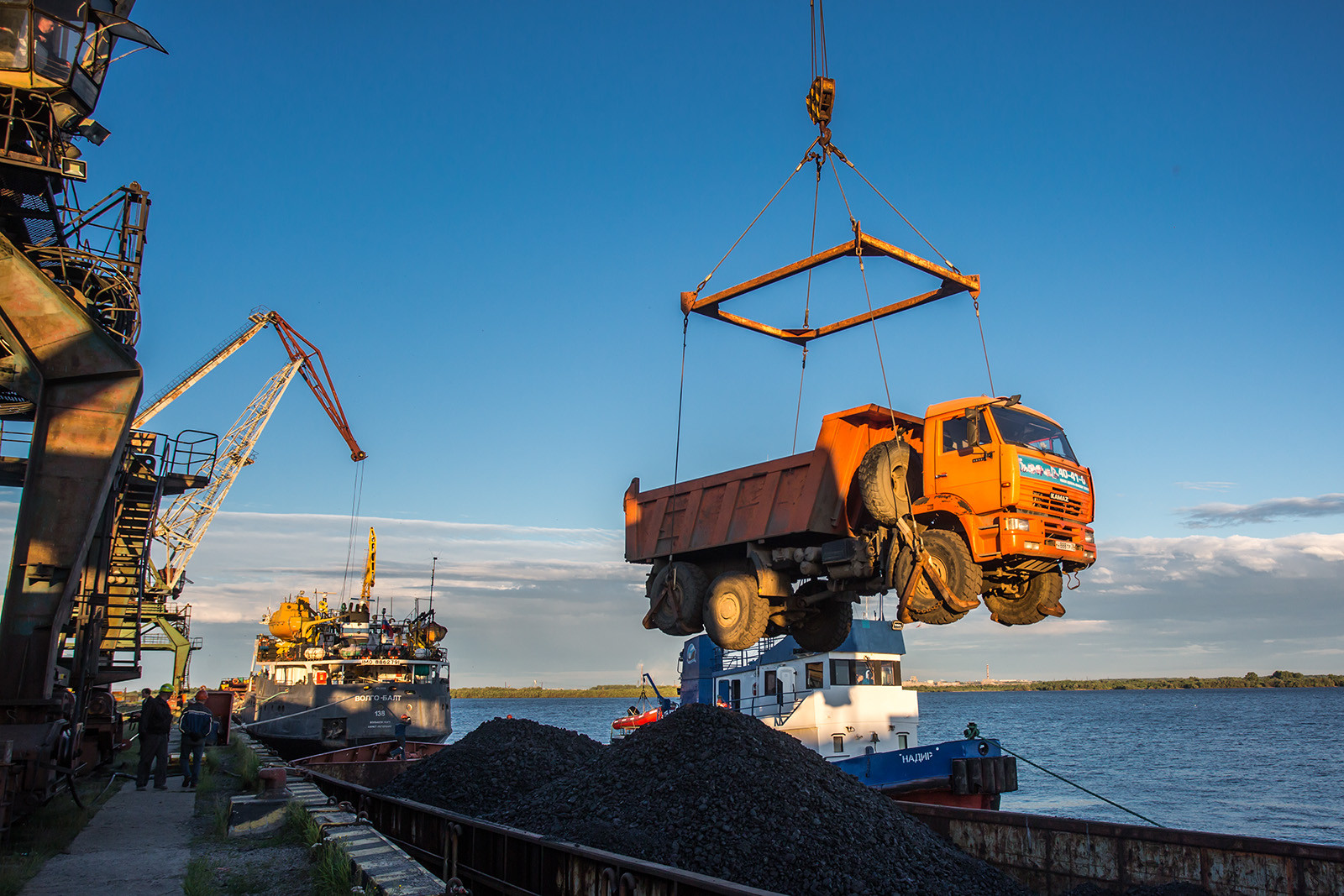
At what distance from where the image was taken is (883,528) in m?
10.1

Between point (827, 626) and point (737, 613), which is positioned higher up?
point (737, 613)

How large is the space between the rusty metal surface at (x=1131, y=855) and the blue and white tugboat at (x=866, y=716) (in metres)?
5.58

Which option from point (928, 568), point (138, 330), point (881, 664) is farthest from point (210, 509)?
point (928, 568)

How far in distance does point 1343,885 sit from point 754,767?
502 centimetres

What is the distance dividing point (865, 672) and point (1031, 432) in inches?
413

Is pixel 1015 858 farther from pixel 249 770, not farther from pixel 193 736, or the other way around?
pixel 193 736

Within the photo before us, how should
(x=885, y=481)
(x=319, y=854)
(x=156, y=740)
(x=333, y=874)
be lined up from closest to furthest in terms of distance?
(x=333, y=874) → (x=319, y=854) → (x=885, y=481) → (x=156, y=740)

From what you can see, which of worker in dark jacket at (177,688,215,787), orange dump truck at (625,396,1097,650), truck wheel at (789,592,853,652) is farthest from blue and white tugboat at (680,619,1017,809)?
worker in dark jacket at (177,688,215,787)

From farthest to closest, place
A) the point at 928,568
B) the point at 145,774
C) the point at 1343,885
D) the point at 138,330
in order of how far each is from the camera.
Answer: the point at 138,330 → the point at 145,774 → the point at 928,568 → the point at 1343,885

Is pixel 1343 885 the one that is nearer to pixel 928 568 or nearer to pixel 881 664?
pixel 928 568

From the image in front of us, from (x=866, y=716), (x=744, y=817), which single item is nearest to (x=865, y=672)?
(x=866, y=716)

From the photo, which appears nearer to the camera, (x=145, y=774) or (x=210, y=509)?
(x=145, y=774)

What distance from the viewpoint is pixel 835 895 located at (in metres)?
7.28

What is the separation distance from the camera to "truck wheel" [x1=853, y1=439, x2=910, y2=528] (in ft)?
32.3
